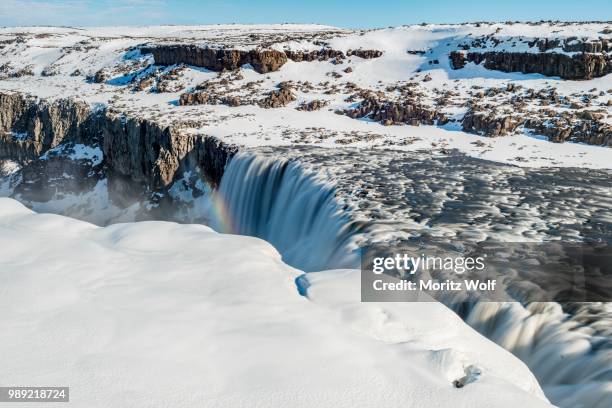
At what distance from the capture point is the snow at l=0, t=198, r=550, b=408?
5117mm

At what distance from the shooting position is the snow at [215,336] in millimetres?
5117

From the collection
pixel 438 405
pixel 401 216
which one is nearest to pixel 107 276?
pixel 438 405

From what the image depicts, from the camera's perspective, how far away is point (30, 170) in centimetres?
5106

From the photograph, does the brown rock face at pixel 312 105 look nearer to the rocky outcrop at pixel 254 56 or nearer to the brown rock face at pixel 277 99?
the brown rock face at pixel 277 99

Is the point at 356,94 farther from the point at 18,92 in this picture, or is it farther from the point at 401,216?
the point at 18,92

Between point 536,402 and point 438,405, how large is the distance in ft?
4.25

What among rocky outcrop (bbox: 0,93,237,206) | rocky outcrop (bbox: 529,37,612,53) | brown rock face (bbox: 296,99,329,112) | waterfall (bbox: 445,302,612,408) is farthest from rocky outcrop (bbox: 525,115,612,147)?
waterfall (bbox: 445,302,612,408)

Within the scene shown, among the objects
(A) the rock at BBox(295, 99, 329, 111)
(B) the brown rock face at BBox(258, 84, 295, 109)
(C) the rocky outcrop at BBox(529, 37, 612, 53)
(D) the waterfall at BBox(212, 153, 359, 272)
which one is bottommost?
(D) the waterfall at BBox(212, 153, 359, 272)

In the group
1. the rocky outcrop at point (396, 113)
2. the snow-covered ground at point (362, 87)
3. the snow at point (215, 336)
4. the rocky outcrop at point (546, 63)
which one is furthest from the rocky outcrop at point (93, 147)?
the rocky outcrop at point (546, 63)

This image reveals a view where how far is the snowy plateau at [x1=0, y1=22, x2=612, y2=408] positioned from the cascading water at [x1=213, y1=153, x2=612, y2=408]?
5 cm

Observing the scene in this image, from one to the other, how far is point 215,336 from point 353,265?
656cm

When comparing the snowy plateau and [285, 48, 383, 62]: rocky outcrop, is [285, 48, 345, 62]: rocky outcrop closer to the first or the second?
[285, 48, 383, 62]: rocky outcrop

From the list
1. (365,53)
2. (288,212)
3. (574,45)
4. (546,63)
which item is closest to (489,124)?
(546,63)

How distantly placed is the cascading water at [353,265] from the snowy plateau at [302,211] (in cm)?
5
